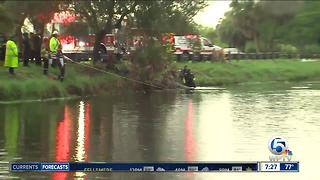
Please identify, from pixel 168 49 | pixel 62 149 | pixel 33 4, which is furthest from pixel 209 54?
pixel 62 149

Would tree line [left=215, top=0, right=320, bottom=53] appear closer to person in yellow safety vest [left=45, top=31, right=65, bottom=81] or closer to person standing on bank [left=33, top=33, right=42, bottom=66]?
person in yellow safety vest [left=45, top=31, right=65, bottom=81]

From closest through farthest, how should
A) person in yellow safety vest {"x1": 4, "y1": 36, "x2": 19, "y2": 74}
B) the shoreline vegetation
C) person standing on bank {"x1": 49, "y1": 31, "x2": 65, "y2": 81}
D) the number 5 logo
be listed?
the number 5 logo
the shoreline vegetation
person in yellow safety vest {"x1": 4, "y1": 36, "x2": 19, "y2": 74}
person standing on bank {"x1": 49, "y1": 31, "x2": 65, "y2": 81}

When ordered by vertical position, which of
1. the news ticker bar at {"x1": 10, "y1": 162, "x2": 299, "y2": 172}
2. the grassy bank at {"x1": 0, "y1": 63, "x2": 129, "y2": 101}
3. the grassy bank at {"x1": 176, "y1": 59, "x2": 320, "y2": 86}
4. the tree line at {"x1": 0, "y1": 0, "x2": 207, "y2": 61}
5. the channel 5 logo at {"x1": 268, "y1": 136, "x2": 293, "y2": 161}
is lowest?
the grassy bank at {"x1": 176, "y1": 59, "x2": 320, "y2": 86}

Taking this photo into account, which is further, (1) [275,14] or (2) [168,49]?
(2) [168,49]

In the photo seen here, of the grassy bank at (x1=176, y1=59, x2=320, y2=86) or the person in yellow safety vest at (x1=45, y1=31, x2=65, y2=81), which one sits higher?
the person in yellow safety vest at (x1=45, y1=31, x2=65, y2=81)

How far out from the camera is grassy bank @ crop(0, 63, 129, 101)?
77.8ft

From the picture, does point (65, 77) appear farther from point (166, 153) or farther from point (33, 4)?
point (166, 153)

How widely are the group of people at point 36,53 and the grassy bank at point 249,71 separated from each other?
12.9 metres

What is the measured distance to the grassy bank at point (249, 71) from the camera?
1623 inches

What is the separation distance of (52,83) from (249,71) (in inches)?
899

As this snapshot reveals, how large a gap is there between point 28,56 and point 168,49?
8.12 m

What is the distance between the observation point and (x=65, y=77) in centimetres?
2750

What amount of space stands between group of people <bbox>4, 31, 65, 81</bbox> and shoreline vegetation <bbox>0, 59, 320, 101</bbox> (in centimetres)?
35

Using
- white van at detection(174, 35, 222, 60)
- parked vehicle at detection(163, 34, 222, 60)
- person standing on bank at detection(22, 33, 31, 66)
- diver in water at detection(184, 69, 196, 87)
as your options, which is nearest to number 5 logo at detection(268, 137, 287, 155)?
person standing on bank at detection(22, 33, 31, 66)
